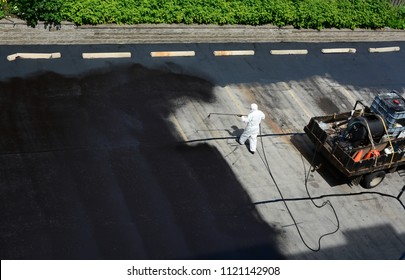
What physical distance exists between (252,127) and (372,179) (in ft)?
13.5

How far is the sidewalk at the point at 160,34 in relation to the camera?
61.2ft

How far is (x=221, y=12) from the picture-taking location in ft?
69.5

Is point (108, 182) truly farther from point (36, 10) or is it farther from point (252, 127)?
point (36, 10)

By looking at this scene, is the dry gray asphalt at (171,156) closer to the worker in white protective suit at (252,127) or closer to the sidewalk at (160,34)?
the sidewalk at (160,34)

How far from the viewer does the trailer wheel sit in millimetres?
15727

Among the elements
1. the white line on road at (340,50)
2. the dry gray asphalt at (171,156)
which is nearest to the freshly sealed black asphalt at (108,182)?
the dry gray asphalt at (171,156)

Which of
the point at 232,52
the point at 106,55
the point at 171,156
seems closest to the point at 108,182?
the point at 171,156

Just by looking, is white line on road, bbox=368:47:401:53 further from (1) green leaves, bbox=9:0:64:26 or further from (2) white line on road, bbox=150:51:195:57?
(1) green leaves, bbox=9:0:64:26

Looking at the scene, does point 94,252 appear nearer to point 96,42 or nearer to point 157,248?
point 157,248

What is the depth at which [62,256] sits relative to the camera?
478 inches

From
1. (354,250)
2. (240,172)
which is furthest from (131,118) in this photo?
(354,250)

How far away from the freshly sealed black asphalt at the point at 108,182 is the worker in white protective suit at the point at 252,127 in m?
1.09

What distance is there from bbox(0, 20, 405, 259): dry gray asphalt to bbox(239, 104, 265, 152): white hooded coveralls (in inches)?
15.8

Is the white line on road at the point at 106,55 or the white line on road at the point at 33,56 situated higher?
the white line on road at the point at 33,56
